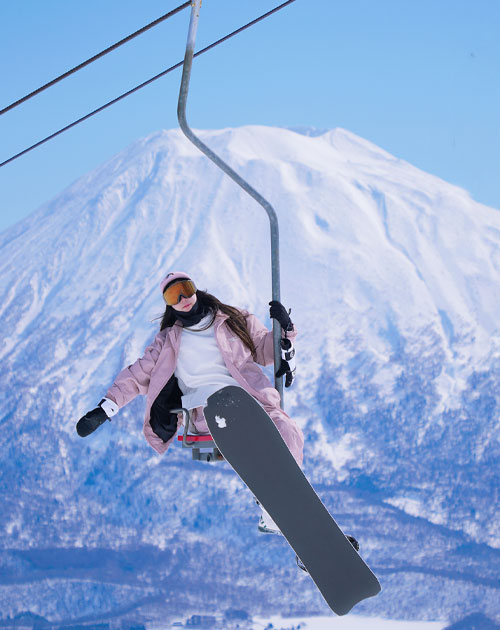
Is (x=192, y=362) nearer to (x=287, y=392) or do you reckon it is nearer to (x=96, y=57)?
(x=96, y=57)

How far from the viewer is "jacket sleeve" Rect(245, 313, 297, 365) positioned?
174 inches

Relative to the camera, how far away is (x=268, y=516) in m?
3.86

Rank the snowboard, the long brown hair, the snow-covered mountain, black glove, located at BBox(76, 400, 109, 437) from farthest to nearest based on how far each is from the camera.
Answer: the snow-covered mountain → the long brown hair → black glove, located at BBox(76, 400, 109, 437) → the snowboard

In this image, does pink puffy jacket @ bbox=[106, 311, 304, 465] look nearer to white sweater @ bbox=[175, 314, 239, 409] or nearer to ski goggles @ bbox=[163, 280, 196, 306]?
white sweater @ bbox=[175, 314, 239, 409]

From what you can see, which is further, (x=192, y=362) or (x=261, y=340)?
(x=261, y=340)

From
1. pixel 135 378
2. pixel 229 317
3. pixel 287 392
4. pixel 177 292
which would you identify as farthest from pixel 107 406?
pixel 287 392

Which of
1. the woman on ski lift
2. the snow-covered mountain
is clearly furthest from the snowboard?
the snow-covered mountain

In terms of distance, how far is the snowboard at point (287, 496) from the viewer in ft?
12.1

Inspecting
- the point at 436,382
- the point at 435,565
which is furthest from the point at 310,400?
the point at 435,565

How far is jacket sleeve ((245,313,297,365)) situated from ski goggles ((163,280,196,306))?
0.37m

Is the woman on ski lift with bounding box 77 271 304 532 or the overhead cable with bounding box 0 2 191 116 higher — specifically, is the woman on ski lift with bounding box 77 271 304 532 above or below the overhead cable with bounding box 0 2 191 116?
below

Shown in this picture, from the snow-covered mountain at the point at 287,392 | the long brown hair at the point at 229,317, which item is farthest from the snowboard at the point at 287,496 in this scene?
the snow-covered mountain at the point at 287,392

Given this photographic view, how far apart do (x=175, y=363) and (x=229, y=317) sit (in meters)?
0.38

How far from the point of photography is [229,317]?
14.5ft
